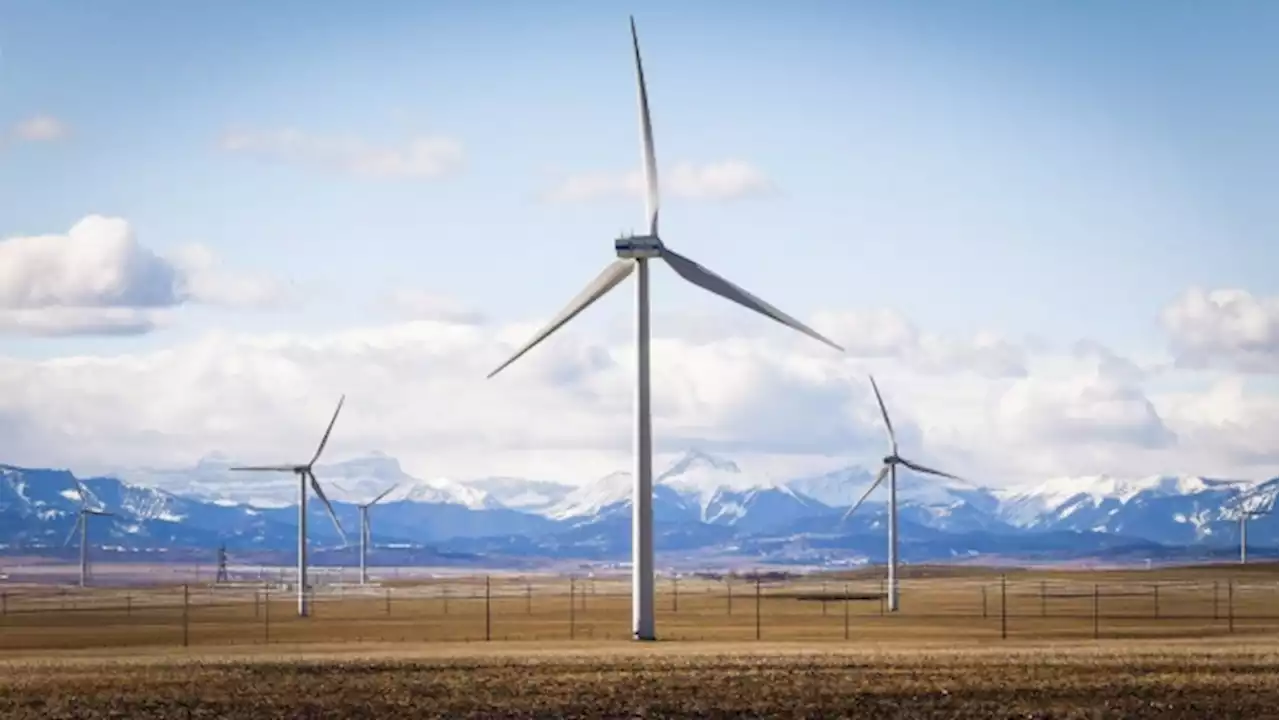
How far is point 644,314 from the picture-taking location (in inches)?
3930

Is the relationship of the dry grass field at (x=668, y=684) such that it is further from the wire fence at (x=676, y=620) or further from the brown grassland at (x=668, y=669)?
the wire fence at (x=676, y=620)

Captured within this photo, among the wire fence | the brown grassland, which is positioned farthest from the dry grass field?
the wire fence

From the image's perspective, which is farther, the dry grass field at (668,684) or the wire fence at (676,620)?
the wire fence at (676,620)

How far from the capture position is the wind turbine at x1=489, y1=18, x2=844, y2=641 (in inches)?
3797

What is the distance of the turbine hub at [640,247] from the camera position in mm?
99750

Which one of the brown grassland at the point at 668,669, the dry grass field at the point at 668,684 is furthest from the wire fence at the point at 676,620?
the dry grass field at the point at 668,684

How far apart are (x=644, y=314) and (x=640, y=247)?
9.20 feet

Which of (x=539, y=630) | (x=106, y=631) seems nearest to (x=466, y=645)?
(x=539, y=630)

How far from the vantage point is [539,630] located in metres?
118

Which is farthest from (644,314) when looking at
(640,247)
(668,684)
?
(668,684)

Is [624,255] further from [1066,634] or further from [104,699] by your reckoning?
[104,699]

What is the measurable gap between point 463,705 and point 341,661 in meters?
20.1

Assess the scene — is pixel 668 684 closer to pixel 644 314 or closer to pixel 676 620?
pixel 644 314

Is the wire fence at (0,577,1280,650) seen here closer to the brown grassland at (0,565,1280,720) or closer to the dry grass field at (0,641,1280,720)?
the brown grassland at (0,565,1280,720)
